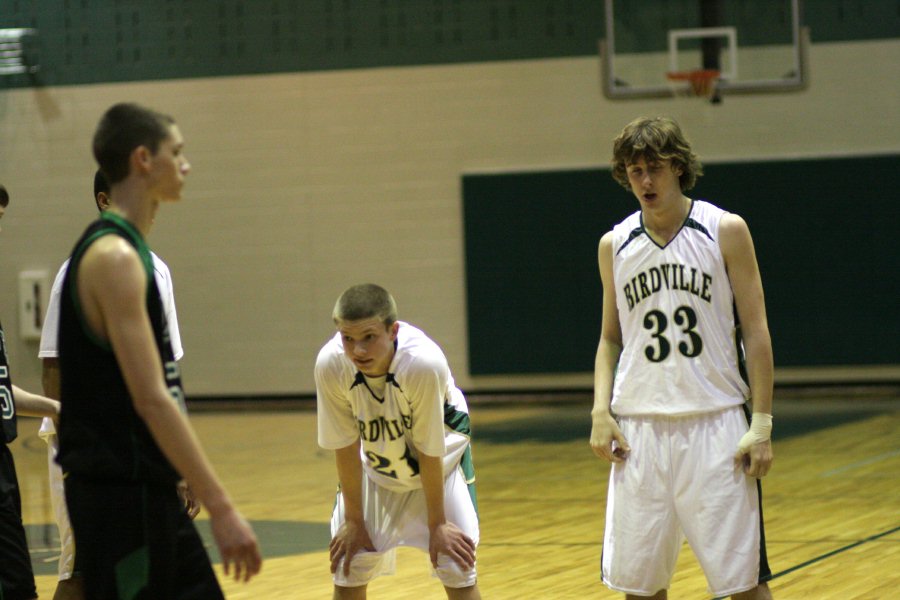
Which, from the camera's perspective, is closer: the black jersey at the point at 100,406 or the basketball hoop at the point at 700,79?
the black jersey at the point at 100,406

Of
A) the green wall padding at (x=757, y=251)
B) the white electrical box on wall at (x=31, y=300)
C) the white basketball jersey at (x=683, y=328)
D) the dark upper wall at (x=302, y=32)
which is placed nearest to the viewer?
the white basketball jersey at (x=683, y=328)

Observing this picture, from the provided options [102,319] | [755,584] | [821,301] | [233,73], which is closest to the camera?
[102,319]

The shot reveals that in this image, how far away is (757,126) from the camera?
42.0ft

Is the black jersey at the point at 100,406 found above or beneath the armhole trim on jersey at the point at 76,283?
beneath

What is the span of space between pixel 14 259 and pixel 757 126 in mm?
8567

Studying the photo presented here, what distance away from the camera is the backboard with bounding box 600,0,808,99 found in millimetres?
11992

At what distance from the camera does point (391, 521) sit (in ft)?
13.2

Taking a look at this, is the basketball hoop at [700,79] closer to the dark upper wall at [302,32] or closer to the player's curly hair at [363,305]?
the dark upper wall at [302,32]

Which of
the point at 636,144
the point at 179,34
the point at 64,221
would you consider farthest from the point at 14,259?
the point at 636,144

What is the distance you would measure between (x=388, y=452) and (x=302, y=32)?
406 inches

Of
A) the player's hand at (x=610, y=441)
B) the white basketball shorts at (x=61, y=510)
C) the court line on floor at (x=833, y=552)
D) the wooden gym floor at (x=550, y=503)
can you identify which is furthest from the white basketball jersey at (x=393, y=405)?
the court line on floor at (x=833, y=552)

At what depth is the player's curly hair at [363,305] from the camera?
358 cm

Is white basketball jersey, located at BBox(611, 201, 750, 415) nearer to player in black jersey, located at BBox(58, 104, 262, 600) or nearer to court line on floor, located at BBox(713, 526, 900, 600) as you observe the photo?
player in black jersey, located at BBox(58, 104, 262, 600)

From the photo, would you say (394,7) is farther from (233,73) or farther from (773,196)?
(773,196)
